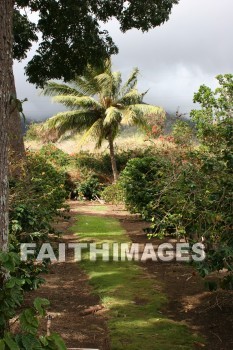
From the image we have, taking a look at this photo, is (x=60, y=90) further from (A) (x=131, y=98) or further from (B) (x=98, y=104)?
(A) (x=131, y=98)

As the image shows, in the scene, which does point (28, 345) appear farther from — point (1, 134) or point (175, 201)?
point (175, 201)

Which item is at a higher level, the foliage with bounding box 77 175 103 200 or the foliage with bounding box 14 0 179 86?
the foliage with bounding box 14 0 179 86

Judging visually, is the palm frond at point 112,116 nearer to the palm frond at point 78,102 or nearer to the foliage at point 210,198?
the palm frond at point 78,102

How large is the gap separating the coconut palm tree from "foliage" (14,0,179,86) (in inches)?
469

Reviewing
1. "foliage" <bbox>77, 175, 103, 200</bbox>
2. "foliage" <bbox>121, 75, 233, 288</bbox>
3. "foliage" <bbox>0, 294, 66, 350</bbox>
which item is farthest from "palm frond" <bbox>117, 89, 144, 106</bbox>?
"foliage" <bbox>0, 294, 66, 350</bbox>

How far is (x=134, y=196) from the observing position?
36.1ft

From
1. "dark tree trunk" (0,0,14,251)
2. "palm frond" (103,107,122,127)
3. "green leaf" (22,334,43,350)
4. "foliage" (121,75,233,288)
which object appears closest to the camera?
"green leaf" (22,334,43,350)

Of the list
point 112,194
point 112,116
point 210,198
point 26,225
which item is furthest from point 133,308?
point 112,116

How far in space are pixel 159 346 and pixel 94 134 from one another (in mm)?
21402

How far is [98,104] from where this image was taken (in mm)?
25391

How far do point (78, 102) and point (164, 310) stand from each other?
20.2 metres

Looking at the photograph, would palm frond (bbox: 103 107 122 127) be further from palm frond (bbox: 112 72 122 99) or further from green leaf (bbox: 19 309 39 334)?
green leaf (bbox: 19 309 39 334)

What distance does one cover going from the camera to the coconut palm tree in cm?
2489

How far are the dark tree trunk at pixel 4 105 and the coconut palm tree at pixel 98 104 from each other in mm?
20995
